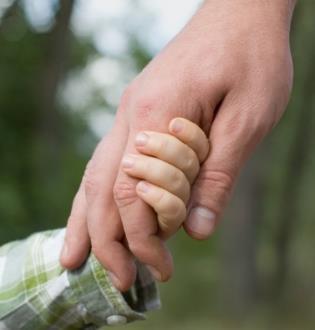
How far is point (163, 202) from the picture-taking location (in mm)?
1307

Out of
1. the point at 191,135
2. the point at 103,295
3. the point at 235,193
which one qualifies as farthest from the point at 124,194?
the point at 235,193

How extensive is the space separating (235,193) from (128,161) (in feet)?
38.4

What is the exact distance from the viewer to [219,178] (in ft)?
4.58

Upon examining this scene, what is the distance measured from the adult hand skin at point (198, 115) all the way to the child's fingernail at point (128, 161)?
0.05 feet

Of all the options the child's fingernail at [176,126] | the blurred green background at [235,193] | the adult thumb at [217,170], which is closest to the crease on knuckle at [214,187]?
the adult thumb at [217,170]

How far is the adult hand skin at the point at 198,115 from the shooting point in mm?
1341

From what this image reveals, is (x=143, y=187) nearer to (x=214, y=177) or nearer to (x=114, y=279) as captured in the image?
(x=214, y=177)

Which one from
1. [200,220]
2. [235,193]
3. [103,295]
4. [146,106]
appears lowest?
[235,193]

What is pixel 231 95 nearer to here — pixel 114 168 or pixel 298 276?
pixel 114 168

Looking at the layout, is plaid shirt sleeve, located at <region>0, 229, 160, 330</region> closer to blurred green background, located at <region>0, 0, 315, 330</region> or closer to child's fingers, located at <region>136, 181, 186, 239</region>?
child's fingers, located at <region>136, 181, 186, 239</region>

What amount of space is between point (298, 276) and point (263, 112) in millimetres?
16760

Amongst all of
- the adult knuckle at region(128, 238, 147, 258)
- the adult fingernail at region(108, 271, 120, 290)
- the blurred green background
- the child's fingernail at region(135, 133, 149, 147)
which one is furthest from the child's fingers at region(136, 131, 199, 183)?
the blurred green background

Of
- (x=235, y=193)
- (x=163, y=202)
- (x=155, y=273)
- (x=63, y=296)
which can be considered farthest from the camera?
(x=235, y=193)

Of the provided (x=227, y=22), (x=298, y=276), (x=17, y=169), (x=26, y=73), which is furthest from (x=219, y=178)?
(x=298, y=276)
